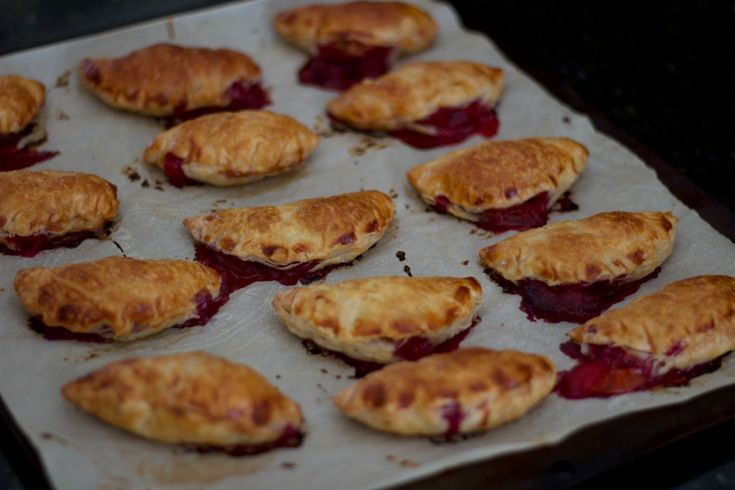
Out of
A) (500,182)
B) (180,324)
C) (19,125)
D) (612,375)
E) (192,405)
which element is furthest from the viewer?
(19,125)

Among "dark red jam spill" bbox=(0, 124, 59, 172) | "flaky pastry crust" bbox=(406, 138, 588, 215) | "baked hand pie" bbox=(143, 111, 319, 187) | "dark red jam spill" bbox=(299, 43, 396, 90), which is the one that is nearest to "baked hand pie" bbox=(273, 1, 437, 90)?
"dark red jam spill" bbox=(299, 43, 396, 90)

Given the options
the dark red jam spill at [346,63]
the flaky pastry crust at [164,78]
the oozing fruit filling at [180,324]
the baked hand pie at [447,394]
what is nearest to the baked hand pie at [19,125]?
the flaky pastry crust at [164,78]

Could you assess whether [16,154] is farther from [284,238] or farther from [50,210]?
[284,238]

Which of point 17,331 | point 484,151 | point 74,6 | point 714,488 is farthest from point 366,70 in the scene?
Answer: point 714,488

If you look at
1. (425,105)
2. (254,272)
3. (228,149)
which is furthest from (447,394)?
(425,105)

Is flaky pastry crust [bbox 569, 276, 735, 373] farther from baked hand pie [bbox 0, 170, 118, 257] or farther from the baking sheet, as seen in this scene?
baked hand pie [bbox 0, 170, 118, 257]

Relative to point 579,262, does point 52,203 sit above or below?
above
